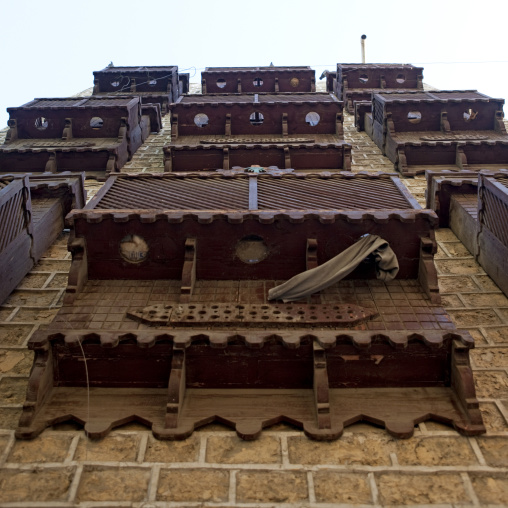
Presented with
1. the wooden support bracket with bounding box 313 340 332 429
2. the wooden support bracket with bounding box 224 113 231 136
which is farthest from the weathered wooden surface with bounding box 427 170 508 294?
the wooden support bracket with bounding box 224 113 231 136

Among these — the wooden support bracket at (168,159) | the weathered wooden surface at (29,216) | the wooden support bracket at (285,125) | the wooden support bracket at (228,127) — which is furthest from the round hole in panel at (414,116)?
the weathered wooden surface at (29,216)

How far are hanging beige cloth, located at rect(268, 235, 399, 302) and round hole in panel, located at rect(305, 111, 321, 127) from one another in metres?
8.52

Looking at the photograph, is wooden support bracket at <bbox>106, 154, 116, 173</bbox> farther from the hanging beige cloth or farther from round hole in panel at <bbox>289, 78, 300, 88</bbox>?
round hole in panel at <bbox>289, 78, 300, 88</bbox>

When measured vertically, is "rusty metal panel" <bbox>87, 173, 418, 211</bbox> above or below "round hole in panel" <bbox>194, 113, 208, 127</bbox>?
below

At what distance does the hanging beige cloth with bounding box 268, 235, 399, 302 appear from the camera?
620cm

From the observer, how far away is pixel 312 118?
46.5 ft

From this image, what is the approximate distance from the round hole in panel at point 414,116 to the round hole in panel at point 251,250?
9847 mm

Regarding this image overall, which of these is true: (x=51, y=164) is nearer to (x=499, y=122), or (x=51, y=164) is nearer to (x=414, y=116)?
(x=414, y=116)

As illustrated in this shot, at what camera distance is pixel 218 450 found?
5109 mm

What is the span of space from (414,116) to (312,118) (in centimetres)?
307

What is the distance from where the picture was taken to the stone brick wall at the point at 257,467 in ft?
15.1

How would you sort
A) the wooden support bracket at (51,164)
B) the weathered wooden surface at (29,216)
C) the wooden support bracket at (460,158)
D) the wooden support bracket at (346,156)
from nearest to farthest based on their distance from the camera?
the weathered wooden surface at (29,216) → the wooden support bracket at (346,156) → the wooden support bracket at (460,158) → the wooden support bracket at (51,164)

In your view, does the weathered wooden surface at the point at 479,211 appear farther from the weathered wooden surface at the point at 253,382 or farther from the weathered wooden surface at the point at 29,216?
the weathered wooden surface at the point at 29,216

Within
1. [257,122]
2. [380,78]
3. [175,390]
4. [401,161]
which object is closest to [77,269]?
[175,390]
